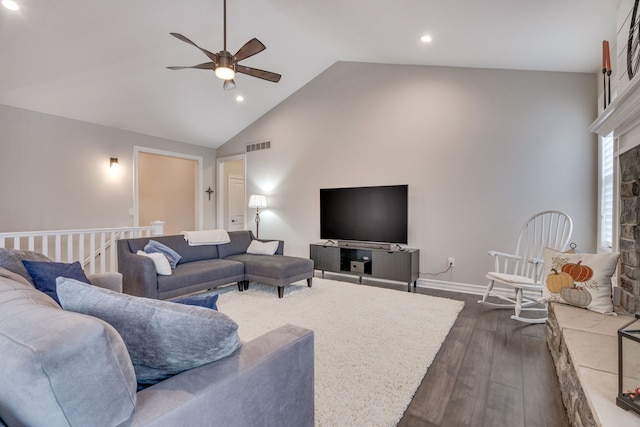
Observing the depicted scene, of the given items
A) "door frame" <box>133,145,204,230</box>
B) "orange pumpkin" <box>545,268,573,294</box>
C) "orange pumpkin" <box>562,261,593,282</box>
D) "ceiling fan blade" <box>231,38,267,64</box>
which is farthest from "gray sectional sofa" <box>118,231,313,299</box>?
"orange pumpkin" <box>562,261,593,282</box>


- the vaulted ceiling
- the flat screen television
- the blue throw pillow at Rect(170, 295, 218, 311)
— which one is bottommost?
the blue throw pillow at Rect(170, 295, 218, 311)

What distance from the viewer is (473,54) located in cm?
364

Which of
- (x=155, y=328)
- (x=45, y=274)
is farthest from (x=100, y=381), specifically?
(x=45, y=274)

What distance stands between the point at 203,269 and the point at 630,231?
383 cm

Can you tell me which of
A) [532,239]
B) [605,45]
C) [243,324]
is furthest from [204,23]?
[532,239]

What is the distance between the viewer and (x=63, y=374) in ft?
2.13

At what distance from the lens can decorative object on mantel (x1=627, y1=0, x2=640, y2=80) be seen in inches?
76.4

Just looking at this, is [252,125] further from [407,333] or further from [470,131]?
[407,333]


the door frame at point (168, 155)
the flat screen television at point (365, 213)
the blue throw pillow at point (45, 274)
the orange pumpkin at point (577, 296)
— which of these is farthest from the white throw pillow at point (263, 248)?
the orange pumpkin at point (577, 296)

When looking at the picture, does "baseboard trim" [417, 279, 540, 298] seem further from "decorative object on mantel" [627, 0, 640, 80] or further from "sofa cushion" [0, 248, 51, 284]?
"sofa cushion" [0, 248, 51, 284]

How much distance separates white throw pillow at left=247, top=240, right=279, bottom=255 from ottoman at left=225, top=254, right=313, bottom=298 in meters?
0.21

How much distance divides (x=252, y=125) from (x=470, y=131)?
A: 13.4 feet

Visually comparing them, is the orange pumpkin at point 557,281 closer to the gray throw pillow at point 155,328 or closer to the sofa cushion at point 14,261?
the gray throw pillow at point 155,328

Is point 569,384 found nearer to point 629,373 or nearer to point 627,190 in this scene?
point 629,373
